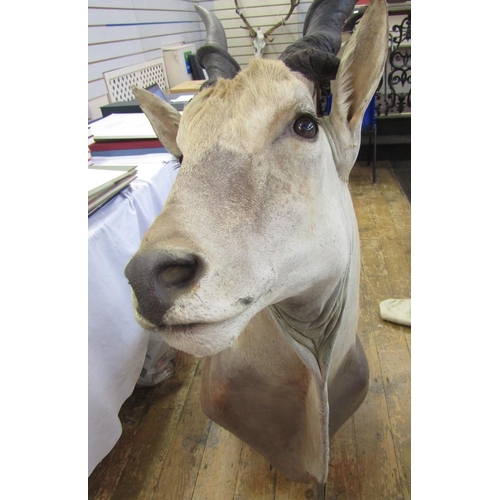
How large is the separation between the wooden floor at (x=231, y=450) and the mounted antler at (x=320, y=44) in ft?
4.52

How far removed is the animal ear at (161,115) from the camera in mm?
1056

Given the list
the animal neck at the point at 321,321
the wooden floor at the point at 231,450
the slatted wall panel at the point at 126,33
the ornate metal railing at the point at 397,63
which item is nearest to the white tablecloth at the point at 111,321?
the wooden floor at the point at 231,450

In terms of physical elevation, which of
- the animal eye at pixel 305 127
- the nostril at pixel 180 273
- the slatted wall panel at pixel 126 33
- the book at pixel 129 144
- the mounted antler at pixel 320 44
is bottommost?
the nostril at pixel 180 273

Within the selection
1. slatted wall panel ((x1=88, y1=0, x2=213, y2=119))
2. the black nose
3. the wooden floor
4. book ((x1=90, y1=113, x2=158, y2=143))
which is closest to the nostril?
the black nose

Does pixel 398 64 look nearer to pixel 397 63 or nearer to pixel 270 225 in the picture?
pixel 397 63

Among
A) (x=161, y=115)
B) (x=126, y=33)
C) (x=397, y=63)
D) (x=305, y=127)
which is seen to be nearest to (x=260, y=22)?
(x=397, y=63)

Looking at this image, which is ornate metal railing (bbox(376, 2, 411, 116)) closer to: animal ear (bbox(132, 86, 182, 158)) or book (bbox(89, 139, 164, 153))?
book (bbox(89, 139, 164, 153))

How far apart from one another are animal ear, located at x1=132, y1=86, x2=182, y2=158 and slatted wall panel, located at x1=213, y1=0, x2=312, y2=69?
4.47 metres

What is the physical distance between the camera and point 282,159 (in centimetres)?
75

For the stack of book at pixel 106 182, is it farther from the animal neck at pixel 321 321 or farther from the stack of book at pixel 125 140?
the animal neck at pixel 321 321

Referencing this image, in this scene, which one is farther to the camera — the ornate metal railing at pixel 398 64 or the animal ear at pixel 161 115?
the ornate metal railing at pixel 398 64

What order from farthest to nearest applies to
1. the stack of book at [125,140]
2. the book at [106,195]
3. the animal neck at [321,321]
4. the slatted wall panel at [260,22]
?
1. the slatted wall panel at [260,22]
2. the stack of book at [125,140]
3. the book at [106,195]
4. the animal neck at [321,321]

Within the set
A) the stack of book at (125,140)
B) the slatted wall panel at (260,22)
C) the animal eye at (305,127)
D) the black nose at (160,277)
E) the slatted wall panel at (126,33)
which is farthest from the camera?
the slatted wall panel at (260,22)

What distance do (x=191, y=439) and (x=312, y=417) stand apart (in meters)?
0.78
